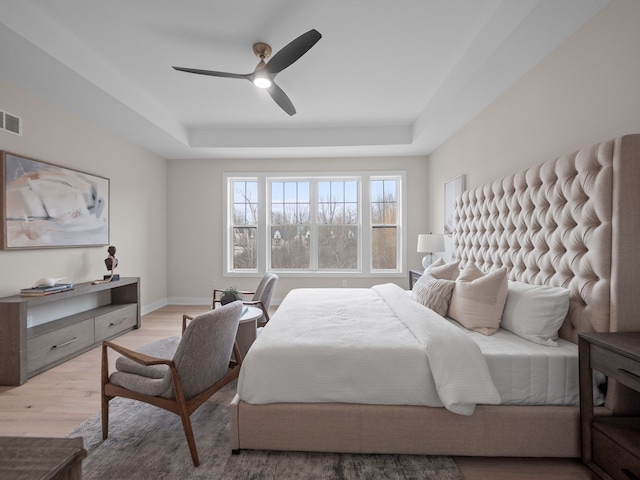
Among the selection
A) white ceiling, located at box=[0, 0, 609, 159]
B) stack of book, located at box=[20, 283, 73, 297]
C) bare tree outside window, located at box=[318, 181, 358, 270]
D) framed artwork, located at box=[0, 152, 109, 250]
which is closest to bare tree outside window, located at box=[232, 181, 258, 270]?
bare tree outside window, located at box=[318, 181, 358, 270]

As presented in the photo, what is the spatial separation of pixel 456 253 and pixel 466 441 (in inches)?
97.8

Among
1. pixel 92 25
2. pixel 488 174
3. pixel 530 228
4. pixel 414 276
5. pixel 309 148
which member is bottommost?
pixel 414 276

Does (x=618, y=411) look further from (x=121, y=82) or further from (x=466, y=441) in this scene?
(x=121, y=82)

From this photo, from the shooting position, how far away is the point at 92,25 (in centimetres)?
244

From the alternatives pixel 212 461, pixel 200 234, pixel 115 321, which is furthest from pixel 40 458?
pixel 200 234

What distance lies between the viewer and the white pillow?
188cm

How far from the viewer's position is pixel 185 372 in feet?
5.50

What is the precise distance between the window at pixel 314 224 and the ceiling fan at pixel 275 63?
2.51 meters

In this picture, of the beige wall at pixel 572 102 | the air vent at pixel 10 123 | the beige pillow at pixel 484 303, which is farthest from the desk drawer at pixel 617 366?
the air vent at pixel 10 123

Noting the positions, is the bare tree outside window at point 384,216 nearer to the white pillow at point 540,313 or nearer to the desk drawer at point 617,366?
the white pillow at point 540,313

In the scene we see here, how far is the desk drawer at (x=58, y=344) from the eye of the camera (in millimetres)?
2676

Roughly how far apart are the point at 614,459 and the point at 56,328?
4186mm

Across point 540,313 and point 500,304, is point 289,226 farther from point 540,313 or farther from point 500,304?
point 540,313

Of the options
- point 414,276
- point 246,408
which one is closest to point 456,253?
point 414,276
